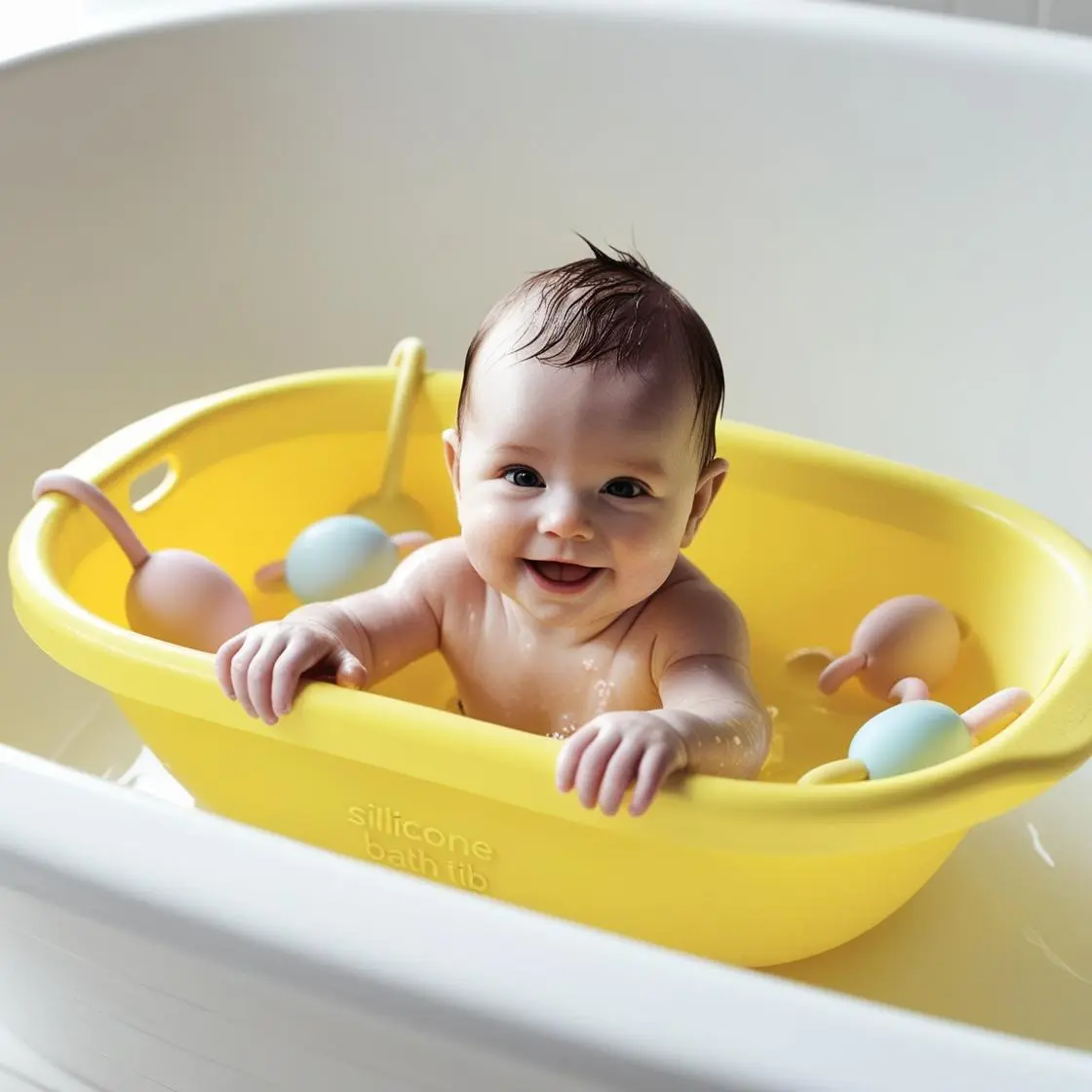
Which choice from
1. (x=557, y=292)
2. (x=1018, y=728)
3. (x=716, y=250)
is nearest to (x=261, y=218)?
(x=716, y=250)

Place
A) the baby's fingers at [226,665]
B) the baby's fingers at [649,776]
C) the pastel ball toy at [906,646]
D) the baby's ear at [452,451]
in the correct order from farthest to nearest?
the pastel ball toy at [906,646] < the baby's ear at [452,451] < the baby's fingers at [226,665] < the baby's fingers at [649,776]

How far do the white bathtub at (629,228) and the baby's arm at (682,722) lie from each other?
234 millimetres

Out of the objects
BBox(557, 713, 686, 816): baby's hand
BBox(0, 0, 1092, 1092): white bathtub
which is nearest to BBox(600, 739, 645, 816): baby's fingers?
BBox(557, 713, 686, 816): baby's hand

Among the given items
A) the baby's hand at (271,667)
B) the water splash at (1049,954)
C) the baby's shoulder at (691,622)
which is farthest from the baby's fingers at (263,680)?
the water splash at (1049,954)

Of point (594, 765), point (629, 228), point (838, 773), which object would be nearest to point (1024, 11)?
point (629, 228)

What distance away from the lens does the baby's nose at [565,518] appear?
0.87 metres

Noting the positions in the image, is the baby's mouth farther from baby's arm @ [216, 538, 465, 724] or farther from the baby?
baby's arm @ [216, 538, 465, 724]

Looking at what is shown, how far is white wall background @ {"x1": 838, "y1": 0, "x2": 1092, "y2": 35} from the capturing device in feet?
4.81

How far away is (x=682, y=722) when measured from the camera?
2.69 feet

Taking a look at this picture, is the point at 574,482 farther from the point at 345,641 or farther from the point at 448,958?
the point at 448,958

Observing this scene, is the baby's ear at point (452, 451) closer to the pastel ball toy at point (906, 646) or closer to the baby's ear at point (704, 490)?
the baby's ear at point (704, 490)

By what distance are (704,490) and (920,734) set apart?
20cm

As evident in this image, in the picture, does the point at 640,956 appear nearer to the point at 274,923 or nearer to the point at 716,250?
the point at 274,923

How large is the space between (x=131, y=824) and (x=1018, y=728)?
465 millimetres
